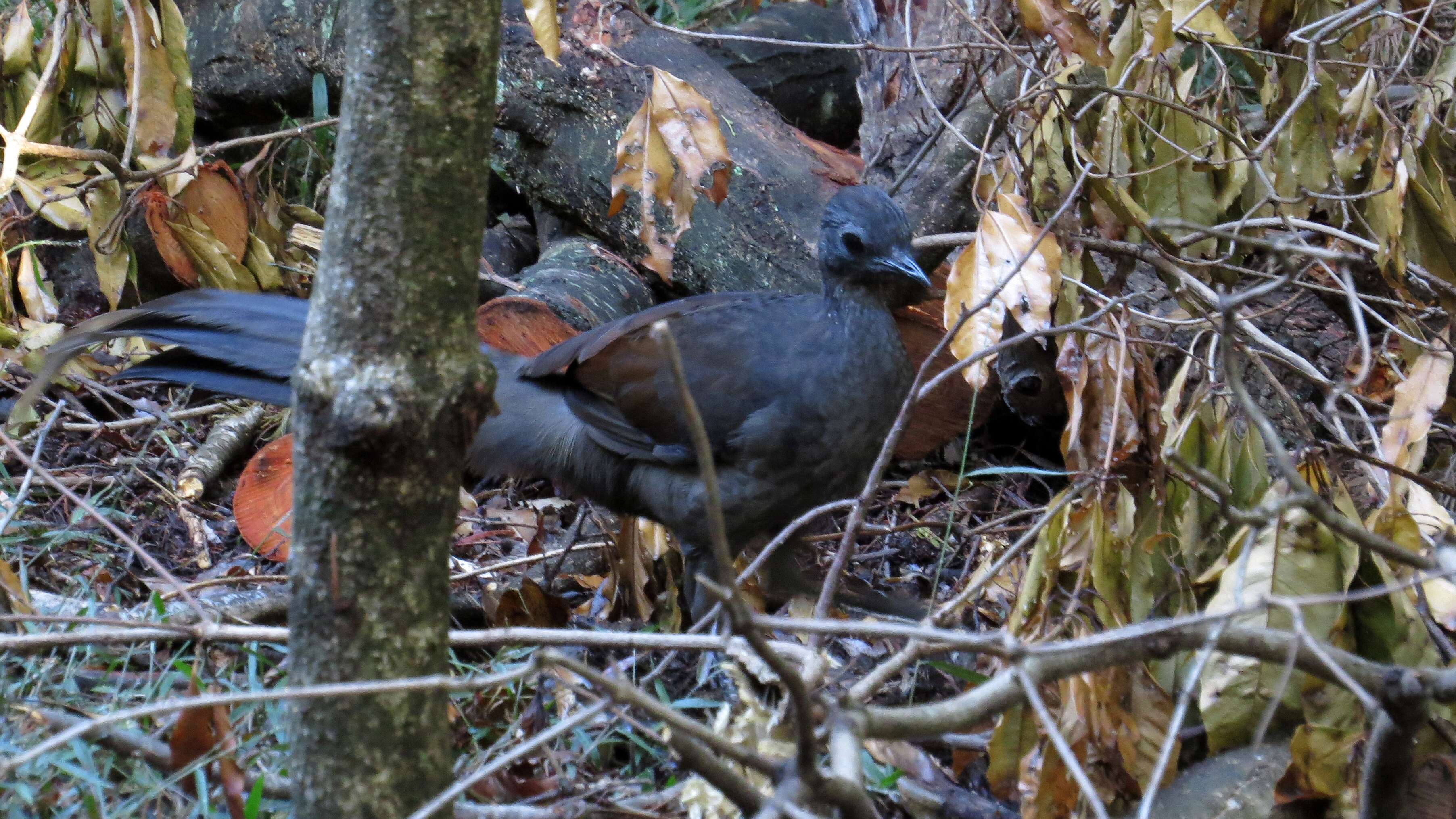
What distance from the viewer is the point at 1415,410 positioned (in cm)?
226

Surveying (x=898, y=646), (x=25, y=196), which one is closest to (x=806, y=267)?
(x=898, y=646)

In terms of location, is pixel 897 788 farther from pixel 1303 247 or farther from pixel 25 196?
pixel 25 196

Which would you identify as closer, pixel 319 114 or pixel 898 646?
pixel 898 646

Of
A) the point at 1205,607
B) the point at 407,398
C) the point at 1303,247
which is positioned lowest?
the point at 1205,607

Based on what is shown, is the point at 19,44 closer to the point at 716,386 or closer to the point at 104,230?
the point at 104,230

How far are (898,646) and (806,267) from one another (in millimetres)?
1663

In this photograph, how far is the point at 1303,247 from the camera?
154cm

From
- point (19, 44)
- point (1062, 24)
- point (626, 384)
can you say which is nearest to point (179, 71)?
point (19, 44)

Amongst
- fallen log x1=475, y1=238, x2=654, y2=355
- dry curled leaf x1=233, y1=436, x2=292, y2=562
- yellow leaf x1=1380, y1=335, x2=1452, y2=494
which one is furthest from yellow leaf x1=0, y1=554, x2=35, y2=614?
yellow leaf x1=1380, y1=335, x2=1452, y2=494

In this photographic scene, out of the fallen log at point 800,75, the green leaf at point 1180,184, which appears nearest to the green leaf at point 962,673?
the green leaf at point 1180,184

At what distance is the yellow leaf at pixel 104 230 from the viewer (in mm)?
3939

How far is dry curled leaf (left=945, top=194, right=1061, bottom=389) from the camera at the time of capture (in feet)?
8.19

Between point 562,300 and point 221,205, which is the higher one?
point 221,205

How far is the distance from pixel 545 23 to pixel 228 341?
110 cm
